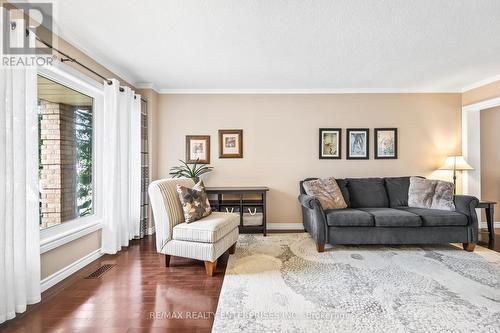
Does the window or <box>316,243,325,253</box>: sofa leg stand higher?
the window

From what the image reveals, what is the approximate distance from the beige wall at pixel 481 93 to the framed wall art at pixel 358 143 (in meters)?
1.71

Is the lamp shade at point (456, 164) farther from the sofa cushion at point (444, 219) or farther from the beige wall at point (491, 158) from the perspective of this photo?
the sofa cushion at point (444, 219)

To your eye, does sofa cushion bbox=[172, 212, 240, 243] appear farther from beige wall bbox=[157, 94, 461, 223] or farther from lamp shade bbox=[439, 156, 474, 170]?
lamp shade bbox=[439, 156, 474, 170]

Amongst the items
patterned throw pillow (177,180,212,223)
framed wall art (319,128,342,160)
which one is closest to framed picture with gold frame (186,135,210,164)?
patterned throw pillow (177,180,212,223)

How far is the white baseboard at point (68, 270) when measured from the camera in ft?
7.52

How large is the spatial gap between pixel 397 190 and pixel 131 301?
12.6 ft

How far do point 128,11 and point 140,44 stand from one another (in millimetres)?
629

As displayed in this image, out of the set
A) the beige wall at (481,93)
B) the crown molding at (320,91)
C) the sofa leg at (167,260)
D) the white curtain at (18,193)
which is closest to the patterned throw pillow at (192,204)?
the sofa leg at (167,260)

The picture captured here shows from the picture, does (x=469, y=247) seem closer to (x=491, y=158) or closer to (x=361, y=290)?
(x=361, y=290)

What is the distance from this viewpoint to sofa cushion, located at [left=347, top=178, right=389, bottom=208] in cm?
385

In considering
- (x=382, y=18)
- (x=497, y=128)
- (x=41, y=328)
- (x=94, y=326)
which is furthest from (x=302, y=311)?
(x=497, y=128)

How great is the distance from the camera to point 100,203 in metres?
3.19

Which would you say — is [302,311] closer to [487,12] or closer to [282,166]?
[282,166]

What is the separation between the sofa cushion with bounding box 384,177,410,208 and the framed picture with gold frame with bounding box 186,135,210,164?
2994 millimetres
